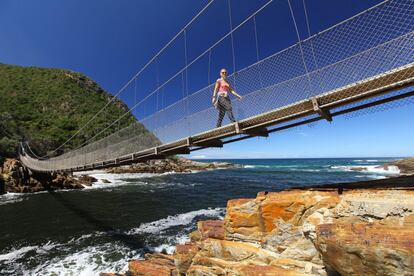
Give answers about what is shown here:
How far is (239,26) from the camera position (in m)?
8.92

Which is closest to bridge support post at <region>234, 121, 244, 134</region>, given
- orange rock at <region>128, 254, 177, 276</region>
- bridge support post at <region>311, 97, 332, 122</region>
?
bridge support post at <region>311, 97, 332, 122</region>

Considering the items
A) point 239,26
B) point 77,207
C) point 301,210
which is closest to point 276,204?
point 301,210

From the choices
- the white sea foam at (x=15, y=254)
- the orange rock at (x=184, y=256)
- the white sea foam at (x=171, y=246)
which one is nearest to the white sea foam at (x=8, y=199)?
the white sea foam at (x=15, y=254)

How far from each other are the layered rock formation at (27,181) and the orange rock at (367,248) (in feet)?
90.7

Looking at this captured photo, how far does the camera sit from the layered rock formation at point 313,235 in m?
3.24

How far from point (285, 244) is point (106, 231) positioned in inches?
387

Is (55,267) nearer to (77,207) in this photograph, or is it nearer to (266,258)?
(266,258)

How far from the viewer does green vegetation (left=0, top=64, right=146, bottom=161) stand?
4289cm

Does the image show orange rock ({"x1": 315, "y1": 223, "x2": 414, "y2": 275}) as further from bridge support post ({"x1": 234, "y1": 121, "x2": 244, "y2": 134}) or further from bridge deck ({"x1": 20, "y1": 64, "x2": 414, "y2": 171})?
bridge support post ({"x1": 234, "y1": 121, "x2": 244, "y2": 134})

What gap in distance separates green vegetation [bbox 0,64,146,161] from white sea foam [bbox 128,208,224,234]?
28.5 m

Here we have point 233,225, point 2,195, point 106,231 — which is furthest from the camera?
point 2,195

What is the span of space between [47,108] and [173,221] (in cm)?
6098

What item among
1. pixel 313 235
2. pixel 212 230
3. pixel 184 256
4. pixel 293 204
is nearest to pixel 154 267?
pixel 184 256

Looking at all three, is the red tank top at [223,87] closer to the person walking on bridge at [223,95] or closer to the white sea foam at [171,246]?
the person walking on bridge at [223,95]
